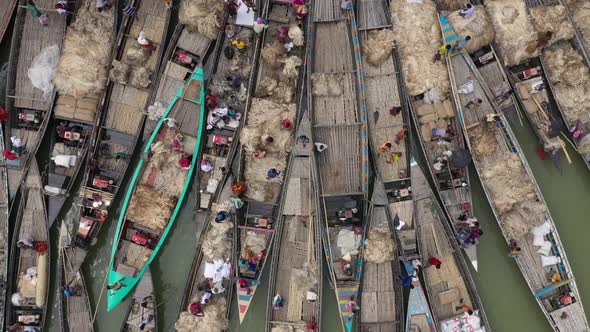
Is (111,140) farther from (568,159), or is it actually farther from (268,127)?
(568,159)

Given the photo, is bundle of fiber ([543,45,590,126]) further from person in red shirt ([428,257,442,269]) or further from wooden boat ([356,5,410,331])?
person in red shirt ([428,257,442,269])

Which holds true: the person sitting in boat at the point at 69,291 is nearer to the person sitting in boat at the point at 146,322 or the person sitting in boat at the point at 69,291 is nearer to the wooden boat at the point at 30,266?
the wooden boat at the point at 30,266

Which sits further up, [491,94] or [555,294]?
[491,94]

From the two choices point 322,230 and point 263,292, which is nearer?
point 322,230

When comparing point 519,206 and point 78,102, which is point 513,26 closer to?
point 519,206

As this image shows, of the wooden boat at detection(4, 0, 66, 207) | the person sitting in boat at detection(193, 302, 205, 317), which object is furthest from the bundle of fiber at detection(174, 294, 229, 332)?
the wooden boat at detection(4, 0, 66, 207)

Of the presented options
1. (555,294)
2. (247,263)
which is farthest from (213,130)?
(555,294)

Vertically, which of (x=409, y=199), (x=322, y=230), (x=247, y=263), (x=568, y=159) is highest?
(x=568, y=159)
